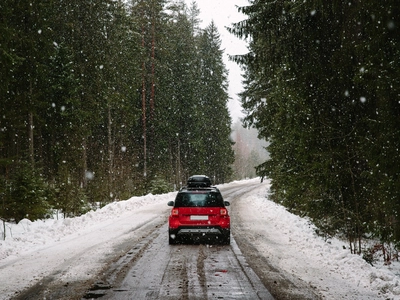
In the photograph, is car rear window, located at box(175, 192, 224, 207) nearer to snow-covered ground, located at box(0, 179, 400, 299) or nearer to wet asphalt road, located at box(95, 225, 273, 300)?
wet asphalt road, located at box(95, 225, 273, 300)

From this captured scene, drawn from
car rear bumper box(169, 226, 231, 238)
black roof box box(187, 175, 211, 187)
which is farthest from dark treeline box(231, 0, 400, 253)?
black roof box box(187, 175, 211, 187)

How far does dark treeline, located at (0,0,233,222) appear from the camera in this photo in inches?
679

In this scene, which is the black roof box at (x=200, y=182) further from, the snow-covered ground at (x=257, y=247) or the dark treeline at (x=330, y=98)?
the dark treeline at (x=330, y=98)

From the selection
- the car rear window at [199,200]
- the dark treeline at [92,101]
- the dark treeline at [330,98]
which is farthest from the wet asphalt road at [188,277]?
the dark treeline at [92,101]

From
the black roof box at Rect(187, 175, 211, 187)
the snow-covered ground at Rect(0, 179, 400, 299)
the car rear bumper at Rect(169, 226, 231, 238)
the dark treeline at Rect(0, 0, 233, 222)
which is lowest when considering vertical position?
the snow-covered ground at Rect(0, 179, 400, 299)

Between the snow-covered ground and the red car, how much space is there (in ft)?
3.83

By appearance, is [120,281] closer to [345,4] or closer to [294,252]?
[294,252]

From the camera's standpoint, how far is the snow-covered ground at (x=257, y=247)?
6865mm

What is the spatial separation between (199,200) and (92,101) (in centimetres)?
1836

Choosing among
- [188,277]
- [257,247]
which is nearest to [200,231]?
[257,247]

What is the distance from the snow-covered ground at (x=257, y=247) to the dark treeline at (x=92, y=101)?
2.40 metres

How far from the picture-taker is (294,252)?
1012 cm

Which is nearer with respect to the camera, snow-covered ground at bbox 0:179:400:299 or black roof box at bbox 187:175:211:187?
Answer: snow-covered ground at bbox 0:179:400:299

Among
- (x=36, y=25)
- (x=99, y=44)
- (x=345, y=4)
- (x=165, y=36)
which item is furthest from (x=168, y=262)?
(x=165, y=36)
